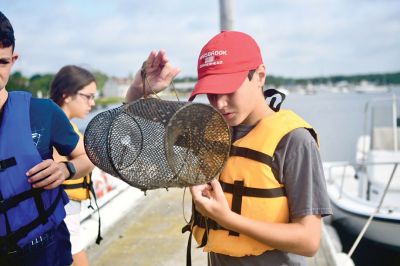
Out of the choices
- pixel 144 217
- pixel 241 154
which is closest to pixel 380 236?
pixel 144 217

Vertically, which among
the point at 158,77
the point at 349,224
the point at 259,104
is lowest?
the point at 349,224

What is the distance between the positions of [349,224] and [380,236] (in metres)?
0.81

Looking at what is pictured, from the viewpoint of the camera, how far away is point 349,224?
813 cm

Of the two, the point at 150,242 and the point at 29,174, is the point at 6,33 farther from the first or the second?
the point at 150,242

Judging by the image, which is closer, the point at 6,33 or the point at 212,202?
the point at 212,202

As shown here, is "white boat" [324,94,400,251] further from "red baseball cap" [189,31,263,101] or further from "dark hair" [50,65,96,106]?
"red baseball cap" [189,31,263,101]

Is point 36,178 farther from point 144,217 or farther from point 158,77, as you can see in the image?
point 144,217

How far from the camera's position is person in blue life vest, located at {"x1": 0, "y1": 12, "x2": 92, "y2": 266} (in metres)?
1.86

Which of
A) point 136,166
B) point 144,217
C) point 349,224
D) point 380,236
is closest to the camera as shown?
point 136,166

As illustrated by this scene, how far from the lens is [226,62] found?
5.83ft

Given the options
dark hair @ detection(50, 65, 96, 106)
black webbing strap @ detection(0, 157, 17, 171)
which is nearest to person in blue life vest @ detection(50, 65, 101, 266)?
dark hair @ detection(50, 65, 96, 106)

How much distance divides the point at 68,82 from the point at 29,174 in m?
1.48

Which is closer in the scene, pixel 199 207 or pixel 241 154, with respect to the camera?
pixel 199 207

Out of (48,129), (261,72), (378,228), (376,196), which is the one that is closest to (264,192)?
(261,72)
